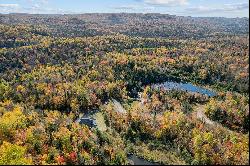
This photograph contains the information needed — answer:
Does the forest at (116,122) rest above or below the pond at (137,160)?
above

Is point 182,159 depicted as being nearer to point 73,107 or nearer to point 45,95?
point 73,107

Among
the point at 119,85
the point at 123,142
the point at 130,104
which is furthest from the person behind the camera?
the point at 119,85

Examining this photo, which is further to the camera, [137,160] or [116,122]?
[116,122]

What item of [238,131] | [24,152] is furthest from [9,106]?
[238,131]

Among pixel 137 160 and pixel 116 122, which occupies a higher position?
pixel 116 122

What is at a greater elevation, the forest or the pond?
the forest

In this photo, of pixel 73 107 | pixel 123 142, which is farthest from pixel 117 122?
pixel 73 107

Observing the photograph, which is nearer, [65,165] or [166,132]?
[65,165]

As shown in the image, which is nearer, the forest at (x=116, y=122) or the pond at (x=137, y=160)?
the forest at (x=116, y=122)

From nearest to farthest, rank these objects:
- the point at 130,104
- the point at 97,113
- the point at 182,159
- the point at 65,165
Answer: the point at 65,165 < the point at 182,159 < the point at 97,113 < the point at 130,104

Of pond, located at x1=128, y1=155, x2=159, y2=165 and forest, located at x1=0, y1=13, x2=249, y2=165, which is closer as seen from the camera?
forest, located at x1=0, y1=13, x2=249, y2=165
